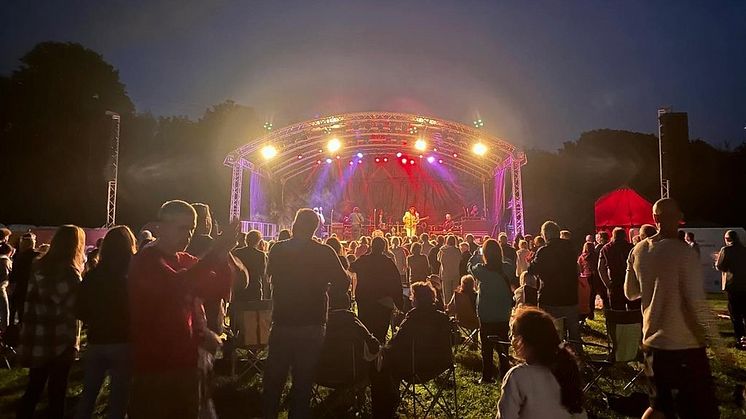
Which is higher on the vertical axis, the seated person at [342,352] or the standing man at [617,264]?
the standing man at [617,264]

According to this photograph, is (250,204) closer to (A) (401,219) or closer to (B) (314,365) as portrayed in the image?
(A) (401,219)

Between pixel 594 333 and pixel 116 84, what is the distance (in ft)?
87.2

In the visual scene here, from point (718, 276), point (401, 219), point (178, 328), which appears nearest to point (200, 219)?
point (178, 328)

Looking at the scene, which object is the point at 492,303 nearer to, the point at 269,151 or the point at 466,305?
the point at 466,305

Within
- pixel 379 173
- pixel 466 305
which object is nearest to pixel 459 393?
pixel 466 305

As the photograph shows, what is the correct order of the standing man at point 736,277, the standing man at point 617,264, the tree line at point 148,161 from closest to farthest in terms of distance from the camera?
the standing man at point 736,277
the standing man at point 617,264
the tree line at point 148,161

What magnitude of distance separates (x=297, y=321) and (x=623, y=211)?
18436 mm

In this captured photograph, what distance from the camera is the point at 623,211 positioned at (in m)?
18.8

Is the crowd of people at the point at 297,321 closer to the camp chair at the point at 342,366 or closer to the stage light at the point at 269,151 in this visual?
the camp chair at the point at 342,366

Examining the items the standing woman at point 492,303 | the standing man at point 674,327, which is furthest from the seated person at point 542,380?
the standing woman at point 492,303

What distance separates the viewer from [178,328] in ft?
7.22

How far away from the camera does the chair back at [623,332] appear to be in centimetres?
445

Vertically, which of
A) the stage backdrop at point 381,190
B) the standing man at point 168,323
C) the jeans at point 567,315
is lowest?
the jeans at point 567,315

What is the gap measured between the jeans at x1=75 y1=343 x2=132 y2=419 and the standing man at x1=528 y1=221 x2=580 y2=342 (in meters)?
3.96
